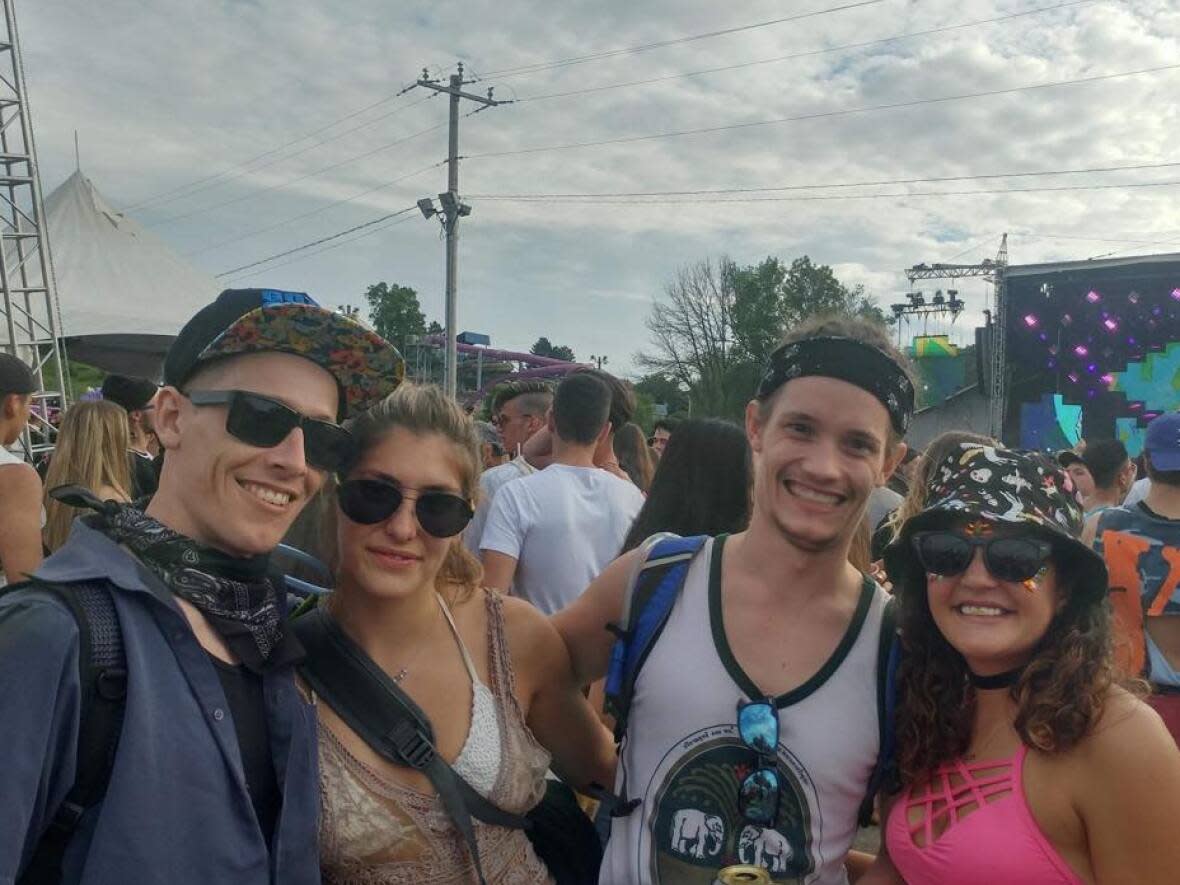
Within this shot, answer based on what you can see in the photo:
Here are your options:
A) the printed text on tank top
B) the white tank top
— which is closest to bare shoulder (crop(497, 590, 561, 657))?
the white tank top

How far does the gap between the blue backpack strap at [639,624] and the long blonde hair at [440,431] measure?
1.28 ft

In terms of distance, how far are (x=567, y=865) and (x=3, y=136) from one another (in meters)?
12.1

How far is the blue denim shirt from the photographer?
1133mm

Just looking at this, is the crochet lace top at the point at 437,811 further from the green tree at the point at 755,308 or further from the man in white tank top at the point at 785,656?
the green tree at the point at 755,308

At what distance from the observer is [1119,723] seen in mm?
1564

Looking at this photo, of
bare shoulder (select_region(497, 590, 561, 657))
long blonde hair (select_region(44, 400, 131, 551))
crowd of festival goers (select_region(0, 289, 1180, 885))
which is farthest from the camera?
long blonde hair (select_region(44, 400, 131, 551))

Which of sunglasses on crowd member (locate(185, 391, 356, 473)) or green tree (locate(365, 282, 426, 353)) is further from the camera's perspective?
green tree (locate(365, 282, 426, 353))

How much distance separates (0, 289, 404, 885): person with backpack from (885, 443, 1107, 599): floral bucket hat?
118cm

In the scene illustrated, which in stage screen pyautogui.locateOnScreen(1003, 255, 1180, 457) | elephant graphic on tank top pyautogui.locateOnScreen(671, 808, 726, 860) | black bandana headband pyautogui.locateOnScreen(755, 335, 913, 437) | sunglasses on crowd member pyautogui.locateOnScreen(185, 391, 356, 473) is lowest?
elephant graphic on tank top pyautogui.locateOnScreen(671, 808, 726, 860)

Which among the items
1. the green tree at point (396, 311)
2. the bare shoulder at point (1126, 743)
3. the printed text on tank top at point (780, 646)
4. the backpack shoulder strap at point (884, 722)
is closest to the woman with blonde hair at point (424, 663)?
the printed text on tank top at point (780, 646)

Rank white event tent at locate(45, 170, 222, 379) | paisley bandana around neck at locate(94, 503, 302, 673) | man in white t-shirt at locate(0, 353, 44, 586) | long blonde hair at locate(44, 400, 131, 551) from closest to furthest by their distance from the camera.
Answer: paisley bandana around neck at locate(94, 503, 302, 673)
man in white t-shirt at locate(0, 353, 44, 586)
long blonde hair at locate(44, 400, 131, 551)
white event tent at locate(45, 170, 222, 379)

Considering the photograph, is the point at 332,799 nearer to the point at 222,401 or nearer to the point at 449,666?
the point at 449,666

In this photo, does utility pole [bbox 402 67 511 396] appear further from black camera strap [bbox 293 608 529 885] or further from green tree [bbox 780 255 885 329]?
green tree [bbox 780 255 885 329]

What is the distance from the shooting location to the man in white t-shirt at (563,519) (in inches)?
156
